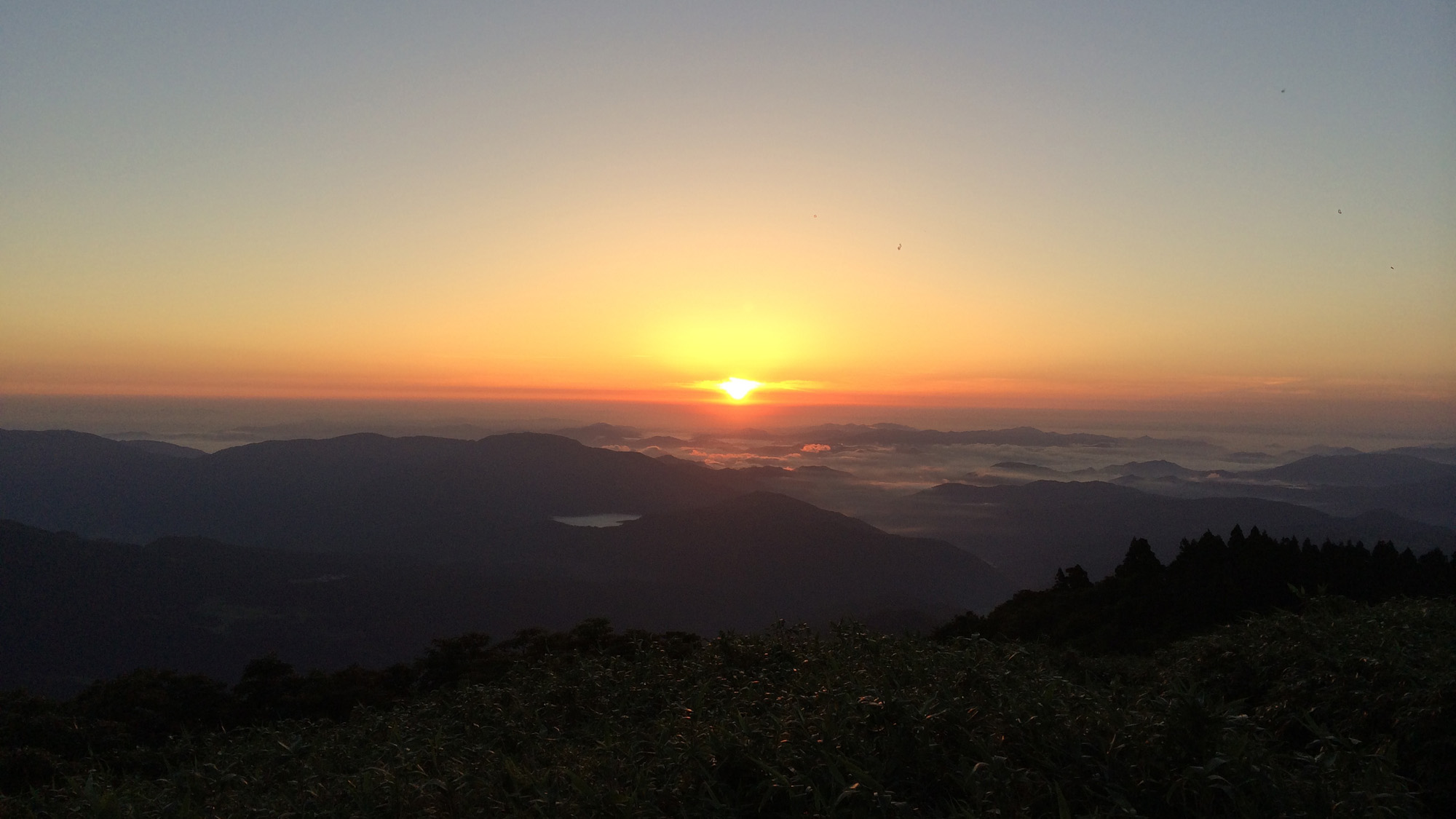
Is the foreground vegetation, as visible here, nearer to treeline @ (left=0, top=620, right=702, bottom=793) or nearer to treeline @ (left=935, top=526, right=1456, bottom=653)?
treeline @ (left=0, top=620, right=702, bottom=793)

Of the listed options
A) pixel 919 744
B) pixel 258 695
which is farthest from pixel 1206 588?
pixel 258 695

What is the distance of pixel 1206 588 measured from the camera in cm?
3061

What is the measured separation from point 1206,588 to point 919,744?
30211mm

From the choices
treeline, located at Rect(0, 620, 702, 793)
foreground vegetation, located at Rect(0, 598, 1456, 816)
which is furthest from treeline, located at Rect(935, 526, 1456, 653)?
foreground vegetation, located at Rect(0, 598, 1456, 816)

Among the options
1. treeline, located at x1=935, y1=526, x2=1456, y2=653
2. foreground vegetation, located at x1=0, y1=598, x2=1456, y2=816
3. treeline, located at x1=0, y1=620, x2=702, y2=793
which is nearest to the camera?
foreground vegetation, located at x1=0, y1=598, x2=1456, y2=816

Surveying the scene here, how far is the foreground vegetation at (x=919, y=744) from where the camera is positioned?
236 inches

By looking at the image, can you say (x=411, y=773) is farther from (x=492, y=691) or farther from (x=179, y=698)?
(x=179, y=698)

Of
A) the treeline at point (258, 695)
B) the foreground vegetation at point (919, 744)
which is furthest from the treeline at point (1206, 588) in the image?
the foreground vegetation at point (919, 744)

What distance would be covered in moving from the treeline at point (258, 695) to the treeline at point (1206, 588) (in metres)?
13.8

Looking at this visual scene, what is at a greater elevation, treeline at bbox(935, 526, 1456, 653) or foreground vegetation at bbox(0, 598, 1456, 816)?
foreground vegetation at bbox(0, 598, 1456, 816)

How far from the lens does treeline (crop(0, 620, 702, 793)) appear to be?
19203 millimetres

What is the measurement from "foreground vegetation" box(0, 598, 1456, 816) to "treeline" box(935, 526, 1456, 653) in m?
17.3

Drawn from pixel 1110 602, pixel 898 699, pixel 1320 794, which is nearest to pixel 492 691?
pixel 898 699

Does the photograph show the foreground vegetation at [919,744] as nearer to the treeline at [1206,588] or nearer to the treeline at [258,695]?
the treeline at [258,695]
